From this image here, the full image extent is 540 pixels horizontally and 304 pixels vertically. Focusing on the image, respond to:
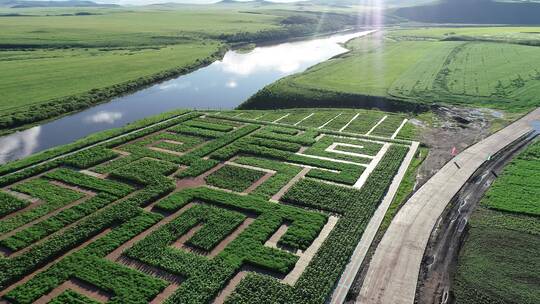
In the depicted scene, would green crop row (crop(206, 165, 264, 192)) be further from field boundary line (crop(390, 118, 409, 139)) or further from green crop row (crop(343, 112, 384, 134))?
field boundary line (crop(390, 118, 409, 139))

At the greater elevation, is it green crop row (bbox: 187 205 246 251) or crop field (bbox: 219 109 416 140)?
crop field (bbox: 219 109 416 140)

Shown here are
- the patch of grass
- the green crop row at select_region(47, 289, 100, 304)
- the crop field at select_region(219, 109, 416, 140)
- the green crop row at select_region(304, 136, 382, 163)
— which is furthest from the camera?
the crop field at select_region(219, 109, 416, 140)

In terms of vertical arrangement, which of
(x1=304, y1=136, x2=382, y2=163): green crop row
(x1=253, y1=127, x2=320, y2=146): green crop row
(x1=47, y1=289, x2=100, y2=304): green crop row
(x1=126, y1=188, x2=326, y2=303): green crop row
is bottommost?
(x1=47, y1=289, x2=100, y2=304): green crop row

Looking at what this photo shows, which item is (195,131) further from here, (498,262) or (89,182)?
(498,262)

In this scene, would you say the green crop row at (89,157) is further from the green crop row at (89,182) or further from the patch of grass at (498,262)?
the patch of grass at (498,262)

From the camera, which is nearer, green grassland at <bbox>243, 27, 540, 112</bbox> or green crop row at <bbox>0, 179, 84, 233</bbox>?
green crop row at <bbox>0, 179, 84, 233</bbox>

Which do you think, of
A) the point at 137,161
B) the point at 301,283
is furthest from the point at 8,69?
the point at 301,283

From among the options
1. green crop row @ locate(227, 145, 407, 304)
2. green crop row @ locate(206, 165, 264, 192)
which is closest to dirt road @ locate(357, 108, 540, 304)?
green crop row @ locate(227, 145, 407, 304)

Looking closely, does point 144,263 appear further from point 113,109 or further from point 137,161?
point 113,109
